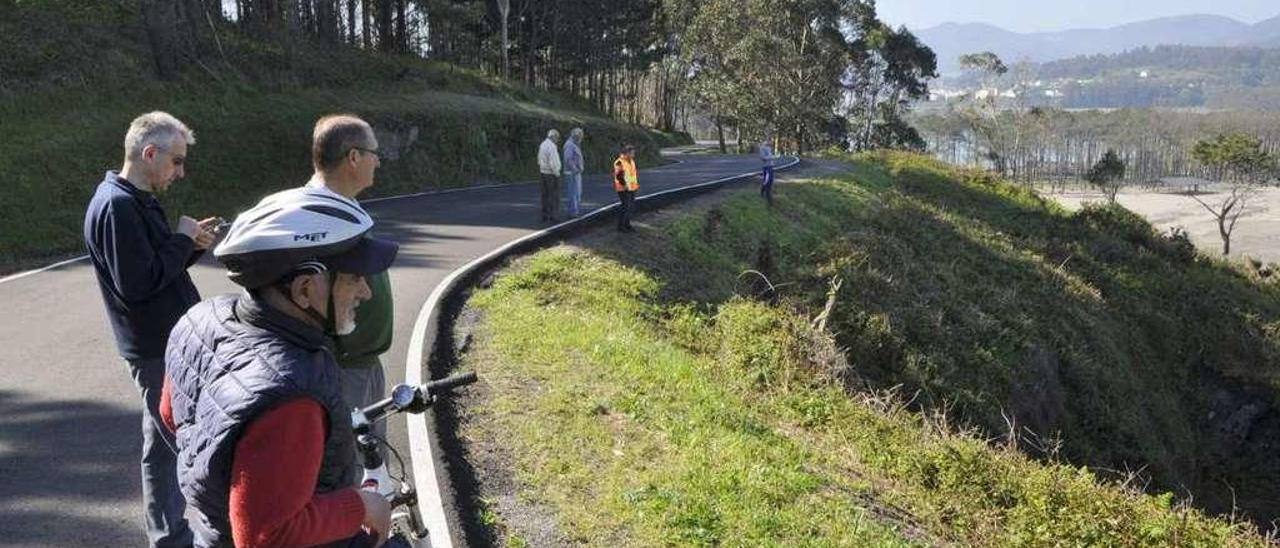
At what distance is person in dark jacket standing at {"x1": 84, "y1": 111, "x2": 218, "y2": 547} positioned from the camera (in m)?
3.55

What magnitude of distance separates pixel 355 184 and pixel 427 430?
2.48 m

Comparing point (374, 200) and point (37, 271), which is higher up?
point (374, 200)

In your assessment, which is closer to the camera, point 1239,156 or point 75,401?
point 75,401

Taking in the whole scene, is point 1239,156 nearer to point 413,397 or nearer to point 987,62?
point 987,62

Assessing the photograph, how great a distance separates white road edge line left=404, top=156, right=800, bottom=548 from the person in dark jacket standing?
1.09 metres

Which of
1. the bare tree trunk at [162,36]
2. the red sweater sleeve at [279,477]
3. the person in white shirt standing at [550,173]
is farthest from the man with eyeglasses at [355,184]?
the bare tree trunk at [162,36]

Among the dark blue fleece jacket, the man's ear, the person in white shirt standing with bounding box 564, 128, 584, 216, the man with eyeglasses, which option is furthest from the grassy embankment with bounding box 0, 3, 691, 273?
the man's ear

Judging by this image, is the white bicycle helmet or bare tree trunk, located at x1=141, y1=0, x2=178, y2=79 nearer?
the white bicycle helmet

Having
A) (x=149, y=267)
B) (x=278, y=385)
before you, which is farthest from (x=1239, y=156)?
(x=278, y=385)

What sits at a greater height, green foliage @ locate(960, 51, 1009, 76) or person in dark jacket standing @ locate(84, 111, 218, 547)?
green foliage @ locate(960, 51, 1009, 76)

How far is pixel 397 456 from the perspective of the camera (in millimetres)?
2656

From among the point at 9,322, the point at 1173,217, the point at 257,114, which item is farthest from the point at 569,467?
the point at 1173,217

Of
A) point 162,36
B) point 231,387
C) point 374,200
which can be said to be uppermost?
point 162,36

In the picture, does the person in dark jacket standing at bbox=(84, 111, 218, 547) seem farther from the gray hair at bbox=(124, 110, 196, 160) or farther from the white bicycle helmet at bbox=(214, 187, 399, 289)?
the white bicycle helmet at bbox=(214, 187, 399, 289)
